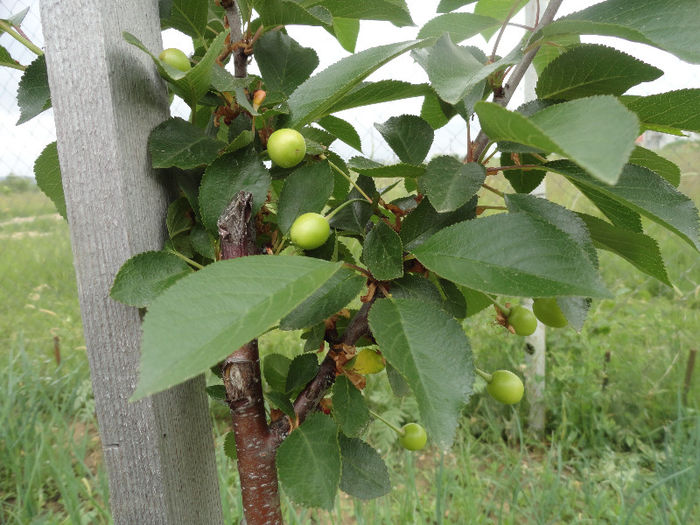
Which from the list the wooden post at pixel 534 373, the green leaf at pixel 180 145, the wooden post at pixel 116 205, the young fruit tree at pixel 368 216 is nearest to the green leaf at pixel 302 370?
the young fruit tree at pixel 368 216

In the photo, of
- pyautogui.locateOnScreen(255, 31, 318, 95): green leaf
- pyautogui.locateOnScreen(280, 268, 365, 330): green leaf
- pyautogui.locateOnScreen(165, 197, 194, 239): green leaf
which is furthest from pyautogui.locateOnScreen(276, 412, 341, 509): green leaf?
pyautogui.locateOnScreen(255, 31, 318, 95): green leaf

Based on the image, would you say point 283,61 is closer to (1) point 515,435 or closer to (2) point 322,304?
(2) point 322,304

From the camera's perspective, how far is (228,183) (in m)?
0.46

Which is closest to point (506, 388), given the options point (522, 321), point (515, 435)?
point (522, 321)

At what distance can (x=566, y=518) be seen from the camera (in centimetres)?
144

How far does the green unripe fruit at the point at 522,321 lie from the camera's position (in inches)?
21.0

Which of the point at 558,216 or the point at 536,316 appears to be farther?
the point at 536,316

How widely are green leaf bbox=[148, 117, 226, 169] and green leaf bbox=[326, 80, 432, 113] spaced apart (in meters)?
0.12

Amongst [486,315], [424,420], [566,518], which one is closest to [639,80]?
[424,420]

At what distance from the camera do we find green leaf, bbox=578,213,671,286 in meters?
0.44

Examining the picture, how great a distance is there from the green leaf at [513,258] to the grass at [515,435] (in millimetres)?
740

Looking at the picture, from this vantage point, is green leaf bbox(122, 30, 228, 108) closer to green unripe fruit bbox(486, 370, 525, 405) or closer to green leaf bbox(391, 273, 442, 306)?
green leaf bbox(391, 273, 442, 306)

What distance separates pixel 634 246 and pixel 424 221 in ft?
0.59

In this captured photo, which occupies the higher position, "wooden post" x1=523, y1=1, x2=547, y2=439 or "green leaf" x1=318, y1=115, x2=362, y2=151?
"green leaf" x1=318, y1=115, x2=362, y2=151
